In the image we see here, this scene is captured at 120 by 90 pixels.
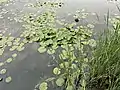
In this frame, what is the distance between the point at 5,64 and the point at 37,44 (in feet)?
1.91

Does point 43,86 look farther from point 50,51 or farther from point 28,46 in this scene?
point 28,46

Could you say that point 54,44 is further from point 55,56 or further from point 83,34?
point 83,34

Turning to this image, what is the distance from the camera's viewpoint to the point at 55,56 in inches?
107

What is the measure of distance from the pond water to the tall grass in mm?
675

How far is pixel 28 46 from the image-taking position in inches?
117

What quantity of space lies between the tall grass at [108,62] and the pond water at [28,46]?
675 mm

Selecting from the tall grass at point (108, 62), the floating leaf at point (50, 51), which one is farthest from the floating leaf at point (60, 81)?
the floating leaf at point (50, 51)

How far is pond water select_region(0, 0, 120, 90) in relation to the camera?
2.41 meters

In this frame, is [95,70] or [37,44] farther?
[37,44]

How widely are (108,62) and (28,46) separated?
1.40 metres

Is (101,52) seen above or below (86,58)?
above

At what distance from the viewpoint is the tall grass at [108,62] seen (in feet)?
6.34

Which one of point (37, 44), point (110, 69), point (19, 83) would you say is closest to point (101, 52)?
point (110, 69)

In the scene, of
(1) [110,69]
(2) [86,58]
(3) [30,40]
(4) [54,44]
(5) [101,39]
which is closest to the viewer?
(1) [110,69]
